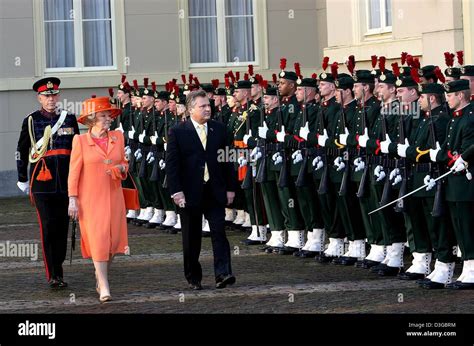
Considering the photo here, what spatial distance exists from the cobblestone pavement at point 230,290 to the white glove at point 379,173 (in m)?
0.95

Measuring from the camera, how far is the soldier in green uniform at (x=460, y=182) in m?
12.8

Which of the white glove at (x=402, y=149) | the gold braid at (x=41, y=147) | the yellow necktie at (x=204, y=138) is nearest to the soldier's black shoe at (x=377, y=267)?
the white glove at (x=402, y=149)

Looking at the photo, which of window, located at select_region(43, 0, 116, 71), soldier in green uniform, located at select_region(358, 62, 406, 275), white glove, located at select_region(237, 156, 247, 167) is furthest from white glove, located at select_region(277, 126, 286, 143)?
window, located at select_region(43, 0, 116, 71)

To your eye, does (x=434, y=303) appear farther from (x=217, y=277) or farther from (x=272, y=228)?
(x=272, y=228)

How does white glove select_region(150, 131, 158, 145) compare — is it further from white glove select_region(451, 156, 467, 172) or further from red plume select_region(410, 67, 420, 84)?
white glove select_region(451, 156, 467, 172)

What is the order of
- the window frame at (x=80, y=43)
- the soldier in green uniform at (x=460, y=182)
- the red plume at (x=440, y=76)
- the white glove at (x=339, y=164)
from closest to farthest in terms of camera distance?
1. the soldier in green uniform at (x=460, y=182)
2. the red plume at (x=440, y=76)
3. the white glove at (x=339, y=164)
4. the window frame at (x=80, y=43)

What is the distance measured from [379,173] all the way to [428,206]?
3.19 ft

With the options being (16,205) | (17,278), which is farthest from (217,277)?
(16,205)

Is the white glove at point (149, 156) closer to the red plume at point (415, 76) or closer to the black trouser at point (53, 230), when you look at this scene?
the black trouser at point (53, 230)

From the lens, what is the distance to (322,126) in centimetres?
1532

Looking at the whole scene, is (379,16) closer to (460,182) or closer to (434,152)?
(434,152)

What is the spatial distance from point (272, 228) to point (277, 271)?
197 centimetres

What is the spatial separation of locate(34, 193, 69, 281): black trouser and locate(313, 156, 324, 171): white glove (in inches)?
110
